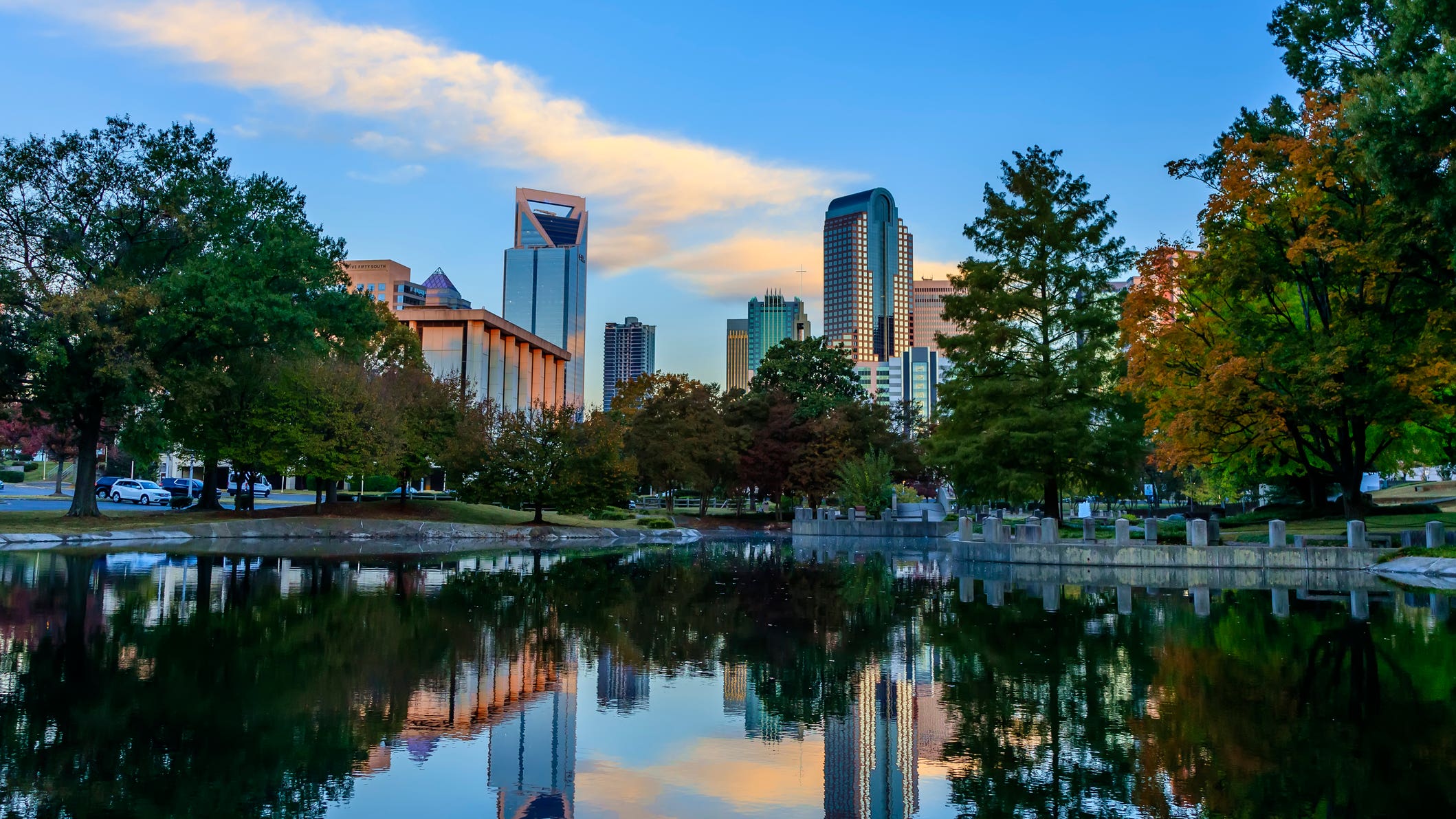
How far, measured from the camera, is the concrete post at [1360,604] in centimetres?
1666

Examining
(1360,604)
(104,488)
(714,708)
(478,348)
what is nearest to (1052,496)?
(1360,604)

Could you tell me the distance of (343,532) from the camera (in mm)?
43688

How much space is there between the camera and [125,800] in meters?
6.48

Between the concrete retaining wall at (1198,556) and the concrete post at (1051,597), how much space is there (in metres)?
4.63

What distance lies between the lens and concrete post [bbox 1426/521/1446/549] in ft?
82.0

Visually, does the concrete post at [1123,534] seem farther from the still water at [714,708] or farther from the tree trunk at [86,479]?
the tree trunk at [86,479]

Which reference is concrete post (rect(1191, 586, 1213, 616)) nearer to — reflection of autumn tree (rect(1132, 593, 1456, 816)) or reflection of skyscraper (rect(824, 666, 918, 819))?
reflection of autumn tree (rect(1132, 593, 1456, 816))

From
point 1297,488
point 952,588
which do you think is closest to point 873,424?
point 1297,488

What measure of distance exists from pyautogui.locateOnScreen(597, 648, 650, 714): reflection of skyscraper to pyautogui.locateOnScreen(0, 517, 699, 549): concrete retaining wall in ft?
95.9

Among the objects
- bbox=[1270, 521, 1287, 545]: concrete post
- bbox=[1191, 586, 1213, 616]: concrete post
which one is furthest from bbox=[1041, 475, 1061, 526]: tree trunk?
bbox=[1191, 586, 1213, 616]: concrete post

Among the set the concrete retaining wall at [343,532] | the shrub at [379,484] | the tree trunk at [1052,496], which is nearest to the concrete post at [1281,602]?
the tree trunk at [1052,496]

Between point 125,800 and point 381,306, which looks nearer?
point 125,800

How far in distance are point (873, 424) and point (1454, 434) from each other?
3639 cm

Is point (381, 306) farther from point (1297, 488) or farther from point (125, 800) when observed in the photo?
point (125, 800)
